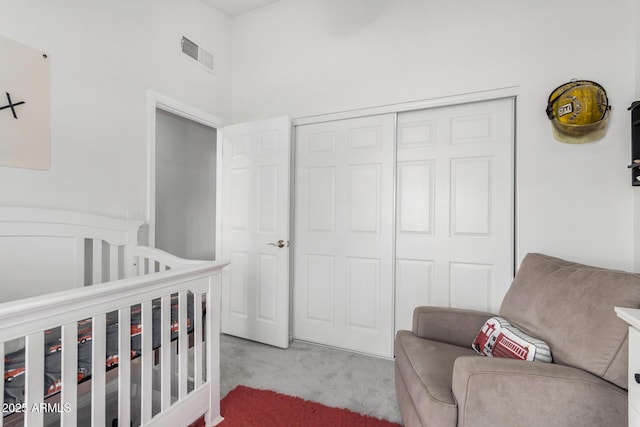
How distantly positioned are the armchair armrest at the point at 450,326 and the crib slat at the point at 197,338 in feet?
3.80

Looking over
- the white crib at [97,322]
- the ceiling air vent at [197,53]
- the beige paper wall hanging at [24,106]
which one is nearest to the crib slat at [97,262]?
the white crib at [97,322]

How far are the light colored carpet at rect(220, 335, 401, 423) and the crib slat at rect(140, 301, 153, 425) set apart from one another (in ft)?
2.31

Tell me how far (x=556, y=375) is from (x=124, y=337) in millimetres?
1589

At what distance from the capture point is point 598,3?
1.78m

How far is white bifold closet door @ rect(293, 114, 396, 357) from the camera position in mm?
2324

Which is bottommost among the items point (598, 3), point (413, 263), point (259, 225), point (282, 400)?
point (282, 400)

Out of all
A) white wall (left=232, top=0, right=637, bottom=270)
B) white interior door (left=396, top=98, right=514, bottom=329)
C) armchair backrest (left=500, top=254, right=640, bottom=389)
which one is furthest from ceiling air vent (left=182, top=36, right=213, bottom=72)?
armchair backrest (left=500, top=254, right=640, bottom=389)

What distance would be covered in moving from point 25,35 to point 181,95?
38.9 inches

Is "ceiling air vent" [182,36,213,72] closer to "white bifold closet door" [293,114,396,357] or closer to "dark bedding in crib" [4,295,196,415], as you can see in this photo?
"white bifold closet door" [293,114,396,357]

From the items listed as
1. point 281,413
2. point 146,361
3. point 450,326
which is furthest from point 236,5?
point 281,413

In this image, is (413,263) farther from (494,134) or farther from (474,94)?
(474,94)

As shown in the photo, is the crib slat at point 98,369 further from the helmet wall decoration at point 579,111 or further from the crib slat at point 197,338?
the helmet wall decoration at point 579,111

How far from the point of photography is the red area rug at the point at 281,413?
1539 mm

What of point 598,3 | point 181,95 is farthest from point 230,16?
point 598,3
